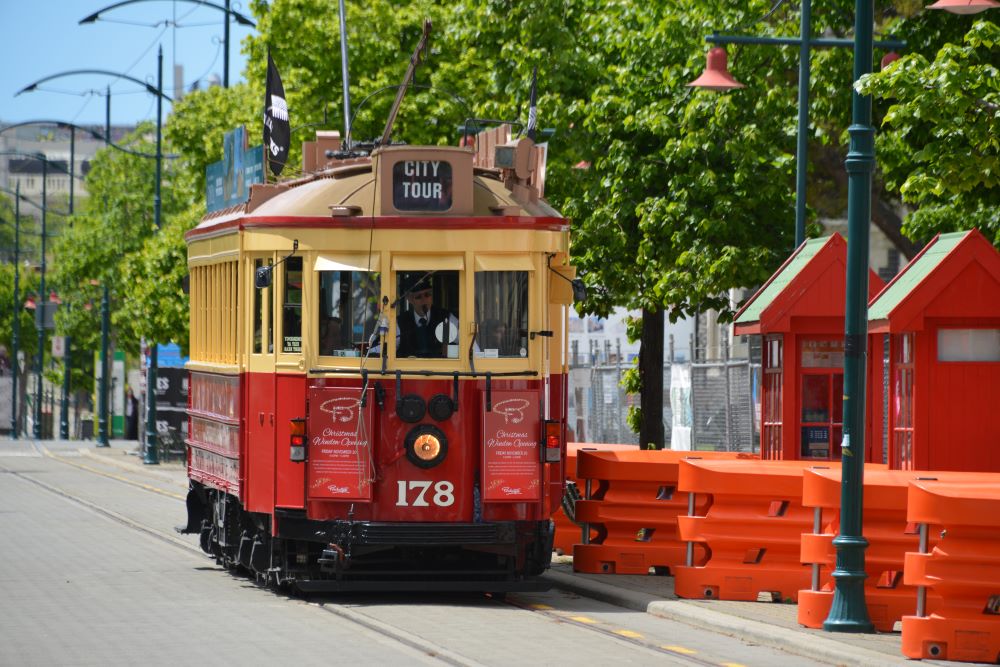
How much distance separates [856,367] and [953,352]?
5.00ft

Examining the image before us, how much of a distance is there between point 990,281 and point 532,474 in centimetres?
377

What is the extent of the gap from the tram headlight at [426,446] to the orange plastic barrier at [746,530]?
1.89 meters

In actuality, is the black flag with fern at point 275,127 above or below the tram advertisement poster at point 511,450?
above

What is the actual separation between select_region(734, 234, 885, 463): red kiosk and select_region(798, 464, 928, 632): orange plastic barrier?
3108 millimetres

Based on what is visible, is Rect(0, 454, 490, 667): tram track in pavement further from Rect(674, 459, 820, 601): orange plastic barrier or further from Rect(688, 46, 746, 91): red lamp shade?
Rect(688, 46, 746, 91): red lamp shade

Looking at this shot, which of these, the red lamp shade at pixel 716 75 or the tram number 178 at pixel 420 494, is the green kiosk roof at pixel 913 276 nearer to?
the tram number 178 at pixel 420 494

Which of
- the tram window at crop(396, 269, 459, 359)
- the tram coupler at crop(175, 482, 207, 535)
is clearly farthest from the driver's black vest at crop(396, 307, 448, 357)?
the tram coupler at crop(175, 482, 207, 535)

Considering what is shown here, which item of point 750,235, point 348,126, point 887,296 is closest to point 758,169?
point 750,235

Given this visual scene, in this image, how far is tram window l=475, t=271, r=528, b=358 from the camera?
634 inches

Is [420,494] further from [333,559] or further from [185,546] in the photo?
[185,546]

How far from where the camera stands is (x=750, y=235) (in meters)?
23.9

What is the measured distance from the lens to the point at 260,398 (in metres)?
16.7

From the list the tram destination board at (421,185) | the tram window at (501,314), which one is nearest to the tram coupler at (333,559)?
the tram window at (501,314)

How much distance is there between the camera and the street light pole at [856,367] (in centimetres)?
1388
